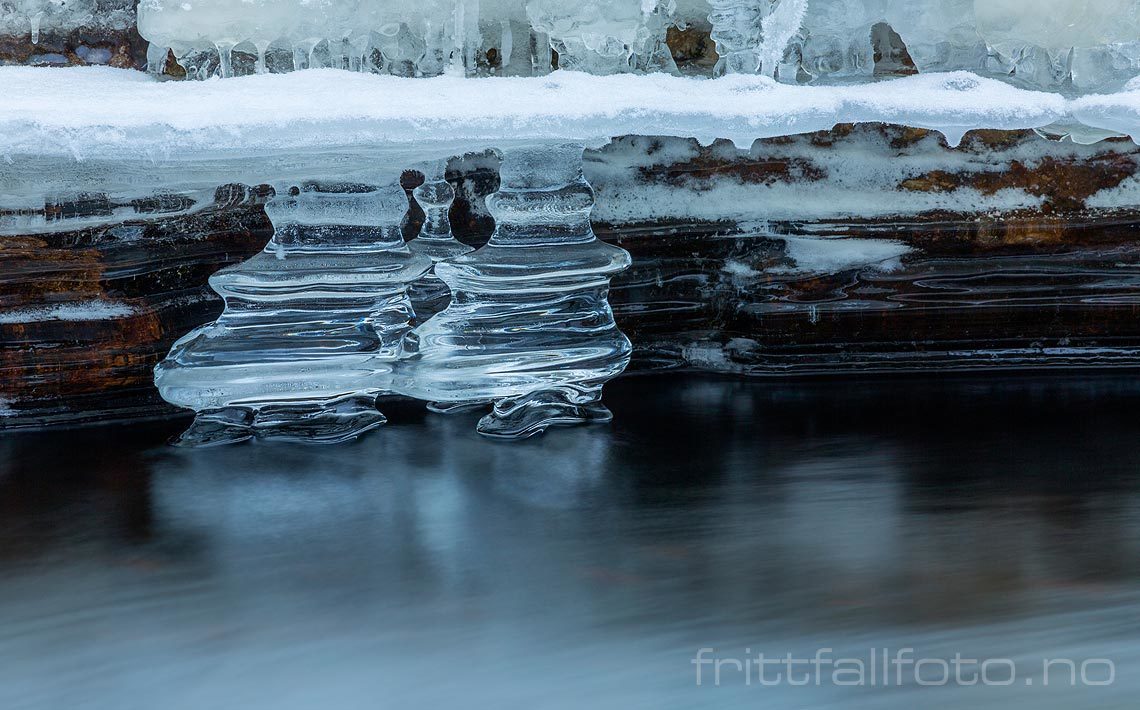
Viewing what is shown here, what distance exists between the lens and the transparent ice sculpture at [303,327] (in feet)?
3.82

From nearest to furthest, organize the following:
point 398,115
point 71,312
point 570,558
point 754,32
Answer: point 570,558
point 398,115
point 754,32
point 71,312

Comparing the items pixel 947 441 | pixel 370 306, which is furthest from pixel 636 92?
pixel 947 441

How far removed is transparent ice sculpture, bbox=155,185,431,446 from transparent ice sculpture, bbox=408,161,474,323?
0.15m

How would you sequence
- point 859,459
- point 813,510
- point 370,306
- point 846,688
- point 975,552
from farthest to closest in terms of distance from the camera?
point 370,306 → point 859,459 → point 813,510 → point 975,552 → point 846,688

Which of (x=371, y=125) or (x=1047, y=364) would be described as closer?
(x=371, y=125)

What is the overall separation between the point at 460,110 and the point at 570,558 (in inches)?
19.6

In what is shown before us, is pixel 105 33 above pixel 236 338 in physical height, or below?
above

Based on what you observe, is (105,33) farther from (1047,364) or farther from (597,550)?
(1047,364)

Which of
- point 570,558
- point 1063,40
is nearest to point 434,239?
point 570,558

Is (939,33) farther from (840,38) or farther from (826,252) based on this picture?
(826,252)

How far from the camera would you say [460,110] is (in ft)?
3.36

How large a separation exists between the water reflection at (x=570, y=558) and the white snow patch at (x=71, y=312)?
0.52 feet

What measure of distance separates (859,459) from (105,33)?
1114 mm

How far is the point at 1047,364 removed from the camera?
57.9 inches
